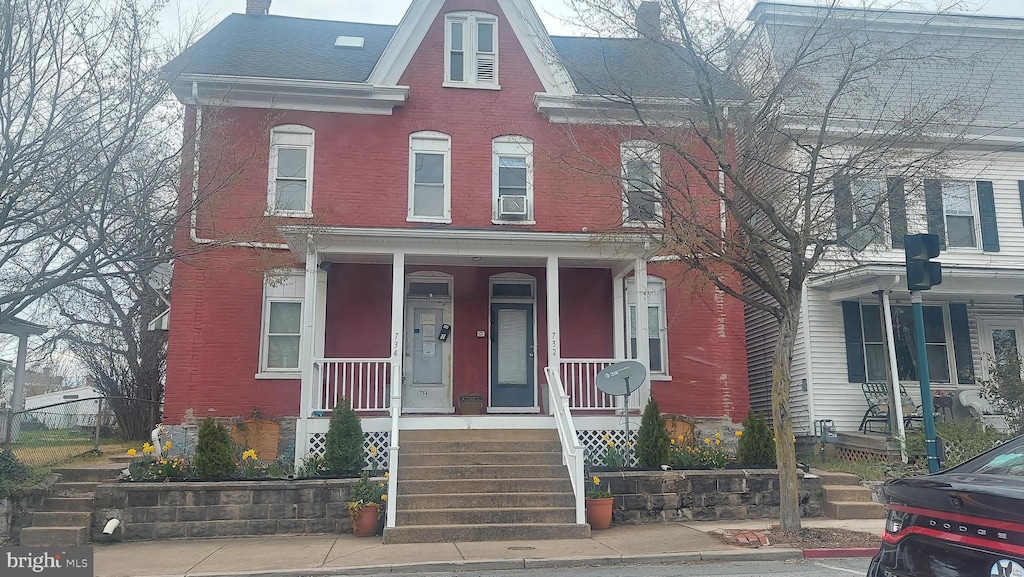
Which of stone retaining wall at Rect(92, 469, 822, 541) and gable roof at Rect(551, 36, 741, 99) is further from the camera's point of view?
gable roof at Rect(551, 36, 741, 99)

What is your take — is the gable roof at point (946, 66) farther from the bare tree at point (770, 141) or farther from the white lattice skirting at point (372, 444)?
the white lattice skirting at point (372, 444)

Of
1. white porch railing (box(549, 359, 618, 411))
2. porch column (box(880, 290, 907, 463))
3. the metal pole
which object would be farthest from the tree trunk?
porch column (box(880, 290, 907, 463))

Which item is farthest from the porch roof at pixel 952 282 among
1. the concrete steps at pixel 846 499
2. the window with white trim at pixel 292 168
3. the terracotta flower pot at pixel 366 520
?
the window with white trim at pixel 292 168

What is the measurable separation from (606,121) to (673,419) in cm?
539

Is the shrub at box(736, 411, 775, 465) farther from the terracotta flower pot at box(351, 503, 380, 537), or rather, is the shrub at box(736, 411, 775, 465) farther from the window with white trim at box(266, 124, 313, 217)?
the window with white trim at box(266, 124, 313, 217)

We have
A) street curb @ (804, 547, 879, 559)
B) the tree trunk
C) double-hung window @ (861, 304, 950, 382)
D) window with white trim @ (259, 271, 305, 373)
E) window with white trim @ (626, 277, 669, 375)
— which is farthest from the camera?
double-hung window @ (861, 304, 950, 382)

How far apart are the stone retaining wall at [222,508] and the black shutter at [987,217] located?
1437cm

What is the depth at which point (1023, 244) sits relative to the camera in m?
16.5

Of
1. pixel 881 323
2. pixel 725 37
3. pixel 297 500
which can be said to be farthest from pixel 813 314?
pixel 297 500

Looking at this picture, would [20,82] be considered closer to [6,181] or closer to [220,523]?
[6,181]

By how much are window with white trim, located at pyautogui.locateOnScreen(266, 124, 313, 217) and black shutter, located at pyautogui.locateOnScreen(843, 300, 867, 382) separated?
35.9 ft

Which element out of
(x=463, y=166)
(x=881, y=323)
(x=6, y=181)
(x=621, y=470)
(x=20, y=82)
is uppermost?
(x=463, y=166)

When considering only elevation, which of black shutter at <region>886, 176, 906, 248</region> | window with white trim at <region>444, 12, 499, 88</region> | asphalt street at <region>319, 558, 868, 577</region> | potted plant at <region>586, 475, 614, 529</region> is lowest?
asphalt street at <region>319, 558, 868, 577</region>

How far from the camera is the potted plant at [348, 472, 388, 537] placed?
9602mm
